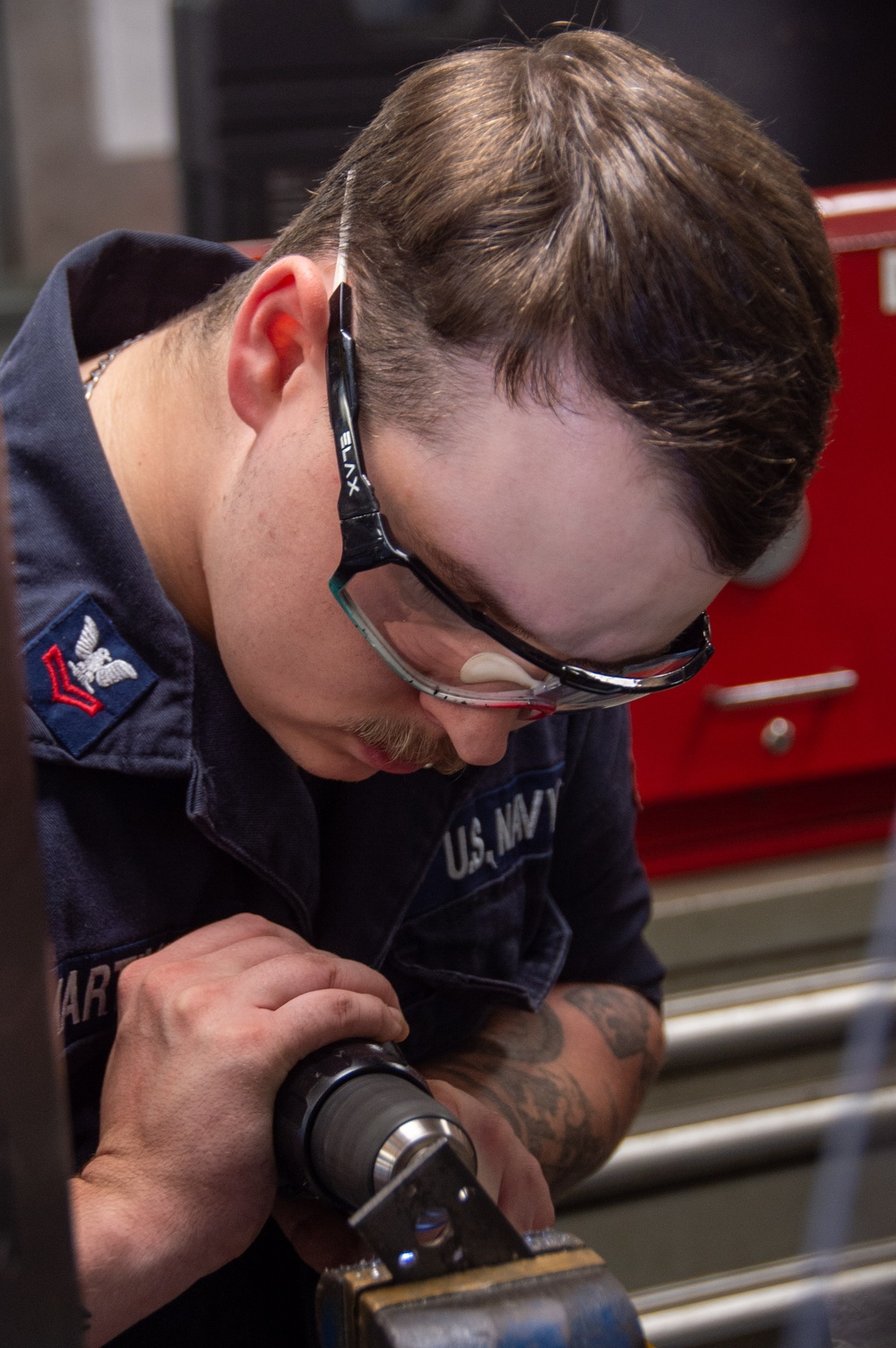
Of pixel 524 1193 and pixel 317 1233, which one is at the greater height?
pixel 317 1233

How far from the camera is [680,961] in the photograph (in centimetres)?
184

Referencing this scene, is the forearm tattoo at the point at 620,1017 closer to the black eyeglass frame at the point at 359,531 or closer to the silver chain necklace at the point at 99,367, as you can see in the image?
the black eyeglass frame at the point at 359,531

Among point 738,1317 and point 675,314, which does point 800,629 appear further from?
point 675,314

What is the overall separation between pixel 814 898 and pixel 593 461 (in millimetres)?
1286

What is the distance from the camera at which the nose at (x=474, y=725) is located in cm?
87

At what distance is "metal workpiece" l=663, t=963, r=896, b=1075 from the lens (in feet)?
6.06

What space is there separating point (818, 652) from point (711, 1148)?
0.70 m

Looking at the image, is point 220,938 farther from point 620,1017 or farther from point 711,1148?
point 711,1148

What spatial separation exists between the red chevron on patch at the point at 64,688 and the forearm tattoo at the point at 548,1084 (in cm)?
43

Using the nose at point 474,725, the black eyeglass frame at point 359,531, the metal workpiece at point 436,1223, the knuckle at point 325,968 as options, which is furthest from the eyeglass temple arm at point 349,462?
the metal workpiece at point 436,1223

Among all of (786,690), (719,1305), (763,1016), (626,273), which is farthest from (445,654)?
(719,1305)

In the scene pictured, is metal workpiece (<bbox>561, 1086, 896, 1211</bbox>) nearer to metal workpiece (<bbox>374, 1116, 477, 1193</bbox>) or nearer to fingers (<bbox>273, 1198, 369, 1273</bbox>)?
fingers (<bbox>273, 1198, 369, 1273</bbox>)

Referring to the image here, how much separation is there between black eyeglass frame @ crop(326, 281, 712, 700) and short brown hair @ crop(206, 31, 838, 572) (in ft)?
0.04

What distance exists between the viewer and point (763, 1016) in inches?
74.1
